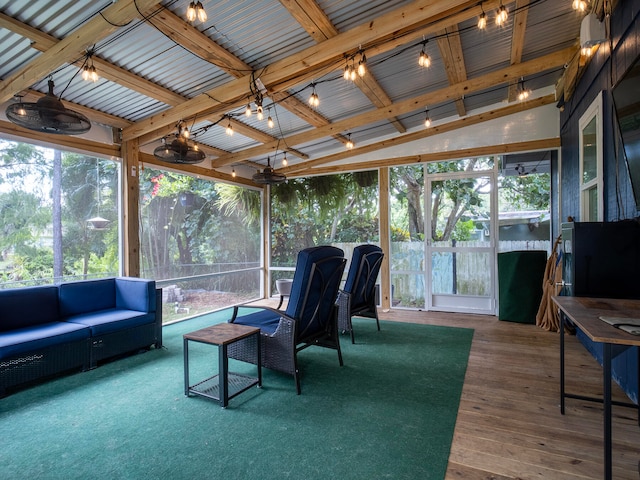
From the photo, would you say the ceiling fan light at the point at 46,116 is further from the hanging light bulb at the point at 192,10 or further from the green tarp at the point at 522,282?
the green tarp at the point at 522,282

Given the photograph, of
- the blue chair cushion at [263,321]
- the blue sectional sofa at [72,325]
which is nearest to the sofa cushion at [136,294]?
the blue sectional sofa at [72,325]

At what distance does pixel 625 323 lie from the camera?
63.8 inches

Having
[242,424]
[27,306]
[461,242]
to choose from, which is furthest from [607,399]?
[27,306]

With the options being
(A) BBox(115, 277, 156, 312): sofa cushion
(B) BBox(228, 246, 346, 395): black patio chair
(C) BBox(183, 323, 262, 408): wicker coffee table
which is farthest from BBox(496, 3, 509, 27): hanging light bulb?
(A) BBox(115, 277, 156, 312): sofa cushion

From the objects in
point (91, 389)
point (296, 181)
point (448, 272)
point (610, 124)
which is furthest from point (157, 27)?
point (448, 272)

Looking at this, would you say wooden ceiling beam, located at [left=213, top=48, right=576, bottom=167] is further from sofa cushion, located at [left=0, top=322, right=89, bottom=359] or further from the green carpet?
sofa cushion, located at [left=0, top=322, right=89, bottom=359]

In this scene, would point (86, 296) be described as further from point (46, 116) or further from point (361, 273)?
point (361, 273)

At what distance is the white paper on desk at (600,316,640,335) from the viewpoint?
58.8 inches

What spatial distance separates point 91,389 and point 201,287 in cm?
318

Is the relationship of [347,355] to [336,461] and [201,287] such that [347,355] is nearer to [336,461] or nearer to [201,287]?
[336,461]

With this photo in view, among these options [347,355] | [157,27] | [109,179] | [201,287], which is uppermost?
[157,27]

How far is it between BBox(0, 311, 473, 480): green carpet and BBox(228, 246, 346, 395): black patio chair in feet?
0.92

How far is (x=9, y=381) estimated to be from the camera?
278 cm

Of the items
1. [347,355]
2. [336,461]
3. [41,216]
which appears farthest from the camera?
[41,216]
